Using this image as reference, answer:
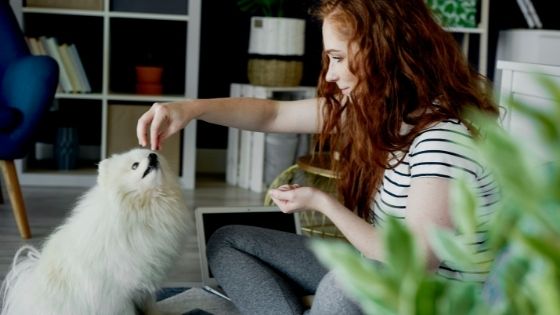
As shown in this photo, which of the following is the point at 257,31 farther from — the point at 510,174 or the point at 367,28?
the point at 510,174

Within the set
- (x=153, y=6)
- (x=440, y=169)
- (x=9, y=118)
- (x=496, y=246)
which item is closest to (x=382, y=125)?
(x=440, y=169)

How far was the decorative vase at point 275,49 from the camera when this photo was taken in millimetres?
4398

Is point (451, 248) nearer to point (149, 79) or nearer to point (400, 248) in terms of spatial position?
point (400, 248)

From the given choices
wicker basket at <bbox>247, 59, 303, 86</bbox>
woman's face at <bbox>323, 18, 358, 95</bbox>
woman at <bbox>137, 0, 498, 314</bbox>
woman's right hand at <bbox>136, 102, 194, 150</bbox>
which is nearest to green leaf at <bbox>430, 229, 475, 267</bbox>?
woman at <bbox>137, 0, 498, 314</bbox>

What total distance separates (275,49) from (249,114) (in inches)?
90.8

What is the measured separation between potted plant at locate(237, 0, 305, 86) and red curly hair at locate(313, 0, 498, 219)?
8.61 ft

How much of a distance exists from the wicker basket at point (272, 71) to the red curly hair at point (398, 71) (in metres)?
2.64

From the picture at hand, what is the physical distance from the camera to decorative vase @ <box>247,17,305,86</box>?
4398 millimetres

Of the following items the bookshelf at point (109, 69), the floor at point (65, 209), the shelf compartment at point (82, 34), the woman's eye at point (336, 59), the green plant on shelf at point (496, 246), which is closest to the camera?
the green plant on shelf at point (496, 246)

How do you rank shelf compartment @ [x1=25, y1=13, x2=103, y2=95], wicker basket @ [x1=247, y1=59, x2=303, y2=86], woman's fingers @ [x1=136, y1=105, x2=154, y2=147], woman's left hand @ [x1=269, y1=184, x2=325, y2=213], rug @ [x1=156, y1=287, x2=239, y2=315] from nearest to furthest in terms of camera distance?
woman's left hand @ [x1=269, y1=184, x2=325, y2=213] < woman's fingers @ [x1=136, y1=105, x2=154, y2=147] < rug @ [x1=156, y1=287, x2=239, y2=315] < wicker basket @ [x1=247, y1=59, x2=303, y2=86] < shelf compartment @ [x1=25, y1=13, x2=103, y2=95]

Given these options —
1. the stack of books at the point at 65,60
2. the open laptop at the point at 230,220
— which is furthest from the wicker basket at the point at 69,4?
the open laptop at the point at 230,220

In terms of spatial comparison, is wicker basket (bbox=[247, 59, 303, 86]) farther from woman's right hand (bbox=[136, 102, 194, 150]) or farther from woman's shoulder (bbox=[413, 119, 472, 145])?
woman's shoulder (bbox=[413, 119, 472, 145])

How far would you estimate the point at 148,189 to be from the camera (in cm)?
201

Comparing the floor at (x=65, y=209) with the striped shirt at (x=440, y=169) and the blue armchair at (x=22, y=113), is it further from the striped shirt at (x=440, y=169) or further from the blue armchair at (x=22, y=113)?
the striped shirt at (x=440, y=169)
